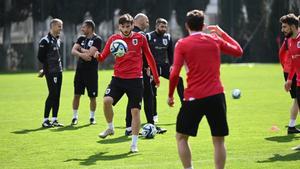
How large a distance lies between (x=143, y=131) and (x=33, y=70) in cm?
3284

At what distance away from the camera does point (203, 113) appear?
763 centimetres

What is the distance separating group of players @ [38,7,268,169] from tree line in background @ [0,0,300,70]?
28460mm

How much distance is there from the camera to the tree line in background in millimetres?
44281

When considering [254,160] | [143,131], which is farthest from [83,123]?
[254,160]

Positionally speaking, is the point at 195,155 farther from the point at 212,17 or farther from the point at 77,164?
the point at 212,17

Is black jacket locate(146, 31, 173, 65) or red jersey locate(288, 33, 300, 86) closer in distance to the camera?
red jersey locate(288, 33, 300, 86)

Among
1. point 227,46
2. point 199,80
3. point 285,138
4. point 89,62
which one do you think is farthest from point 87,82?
point 199,80

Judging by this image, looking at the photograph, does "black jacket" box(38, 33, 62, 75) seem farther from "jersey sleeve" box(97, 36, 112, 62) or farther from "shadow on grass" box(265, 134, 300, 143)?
"shadow on grass" box(265, 134, 300, 143)

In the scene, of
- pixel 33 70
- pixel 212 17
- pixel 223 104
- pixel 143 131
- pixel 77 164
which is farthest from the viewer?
pixel 212 17

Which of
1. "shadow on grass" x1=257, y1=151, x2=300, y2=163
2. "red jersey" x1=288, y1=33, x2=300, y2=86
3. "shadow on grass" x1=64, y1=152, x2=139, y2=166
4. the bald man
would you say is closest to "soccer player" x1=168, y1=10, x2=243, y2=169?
"shadow on grass" x1=257, y1=151, x2=300, y2=163

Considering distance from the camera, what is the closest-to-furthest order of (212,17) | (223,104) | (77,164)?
(223,104) < (77,164) < (212,17)

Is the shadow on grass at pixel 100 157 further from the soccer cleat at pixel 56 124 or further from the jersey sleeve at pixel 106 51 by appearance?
the soccer cleat at pixel 56 124

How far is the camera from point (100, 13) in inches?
1799

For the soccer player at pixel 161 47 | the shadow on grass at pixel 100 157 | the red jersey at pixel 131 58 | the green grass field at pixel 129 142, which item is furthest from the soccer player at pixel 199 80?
the soccer player at pixel 161 47
